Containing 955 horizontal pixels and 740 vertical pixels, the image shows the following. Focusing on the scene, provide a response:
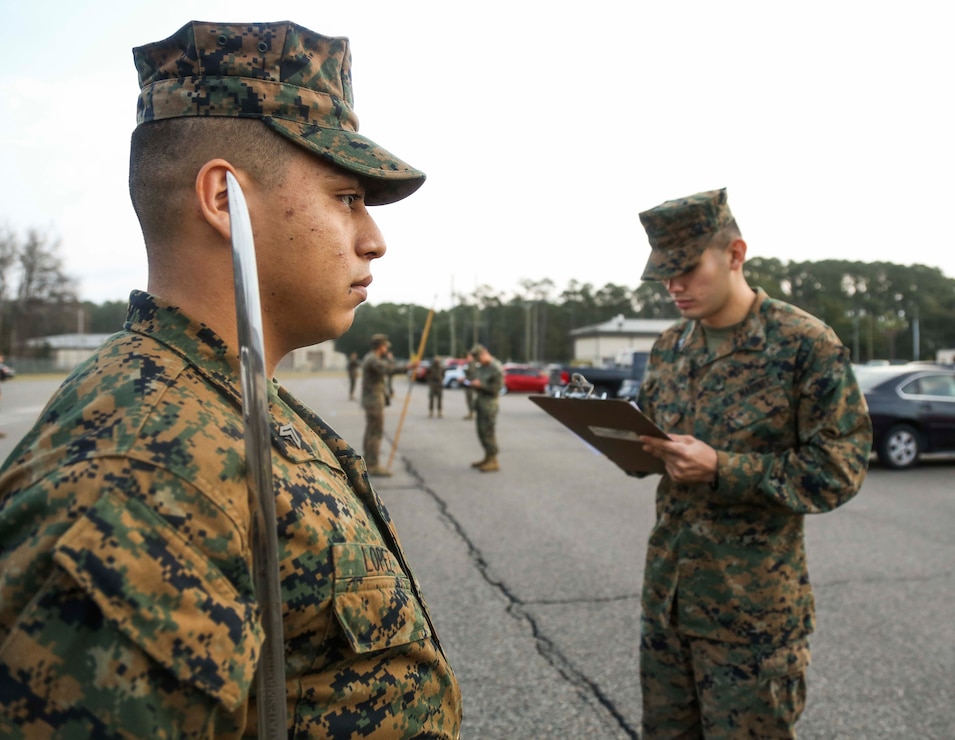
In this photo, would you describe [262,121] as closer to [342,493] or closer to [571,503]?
[342,493]

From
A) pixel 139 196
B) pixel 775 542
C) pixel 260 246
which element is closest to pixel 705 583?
pixel 775 542

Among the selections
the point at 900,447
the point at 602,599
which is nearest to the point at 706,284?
the point at 602,599

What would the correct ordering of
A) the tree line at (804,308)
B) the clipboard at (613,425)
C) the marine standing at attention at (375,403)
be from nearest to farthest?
the clipboard at (613,425) → the marine standing at attention at (375,403) → the tree line at (804,308)

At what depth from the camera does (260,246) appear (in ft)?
3.75

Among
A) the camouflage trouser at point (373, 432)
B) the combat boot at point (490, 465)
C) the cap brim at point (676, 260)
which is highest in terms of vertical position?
the cap brim at point (676, 260)

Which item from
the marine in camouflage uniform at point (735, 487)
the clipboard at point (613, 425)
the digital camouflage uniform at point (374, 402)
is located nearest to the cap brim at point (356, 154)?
the clipboard at point (613, 425)

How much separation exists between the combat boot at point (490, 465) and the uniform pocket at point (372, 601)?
9718 mm

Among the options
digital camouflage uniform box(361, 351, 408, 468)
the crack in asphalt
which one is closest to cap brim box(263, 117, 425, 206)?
the crack in asphalt

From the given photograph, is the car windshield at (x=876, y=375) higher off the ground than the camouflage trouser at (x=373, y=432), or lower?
higher

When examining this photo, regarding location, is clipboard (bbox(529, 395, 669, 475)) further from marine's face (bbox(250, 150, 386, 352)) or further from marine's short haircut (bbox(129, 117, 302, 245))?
marine's short haircut (bbox(129, 117, 302, 245))

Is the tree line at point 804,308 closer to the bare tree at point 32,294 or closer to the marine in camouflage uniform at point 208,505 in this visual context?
the bare tree at point 32,294

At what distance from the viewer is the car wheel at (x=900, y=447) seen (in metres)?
11.1

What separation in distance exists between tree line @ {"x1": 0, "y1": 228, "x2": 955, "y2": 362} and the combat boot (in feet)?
185

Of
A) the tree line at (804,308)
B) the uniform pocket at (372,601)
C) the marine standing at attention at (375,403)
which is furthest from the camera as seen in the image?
the tree line at (804,308)
